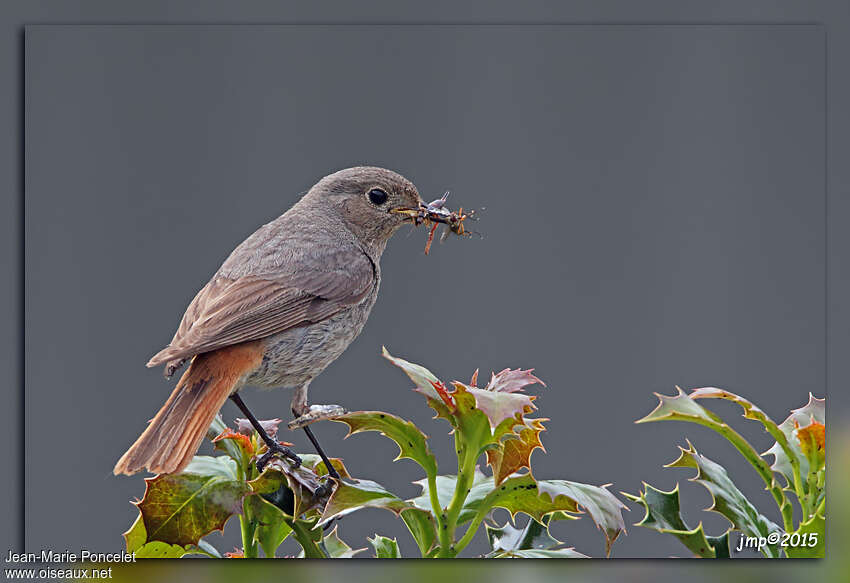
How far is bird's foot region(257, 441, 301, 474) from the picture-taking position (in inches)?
92.2

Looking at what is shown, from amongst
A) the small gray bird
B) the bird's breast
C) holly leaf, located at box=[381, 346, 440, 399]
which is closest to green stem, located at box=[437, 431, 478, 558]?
holly leaf, located at box=[381, 346, 440, 399]

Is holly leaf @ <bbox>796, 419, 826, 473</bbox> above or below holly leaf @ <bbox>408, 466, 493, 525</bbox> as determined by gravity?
above

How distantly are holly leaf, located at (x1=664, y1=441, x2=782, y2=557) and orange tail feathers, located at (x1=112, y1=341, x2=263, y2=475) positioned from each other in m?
1.04

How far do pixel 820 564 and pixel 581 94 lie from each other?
1.39m

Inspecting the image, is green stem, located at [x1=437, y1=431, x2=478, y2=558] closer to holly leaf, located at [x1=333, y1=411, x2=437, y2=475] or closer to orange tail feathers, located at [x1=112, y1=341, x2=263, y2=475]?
holly leaf, located at [x1=333, y1=411, x2=437, y2=475]

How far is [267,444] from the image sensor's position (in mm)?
2461

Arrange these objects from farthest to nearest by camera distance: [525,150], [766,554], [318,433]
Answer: [525,150] < [318,433] < [766,554]

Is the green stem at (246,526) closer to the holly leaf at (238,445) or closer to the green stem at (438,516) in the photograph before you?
the holly leaf at (238,445)

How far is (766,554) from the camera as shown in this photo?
2412mm

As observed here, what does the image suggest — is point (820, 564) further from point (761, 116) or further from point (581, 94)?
point (581, 94)

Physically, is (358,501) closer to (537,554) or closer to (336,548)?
(336,548)

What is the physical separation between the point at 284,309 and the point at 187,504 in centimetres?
61

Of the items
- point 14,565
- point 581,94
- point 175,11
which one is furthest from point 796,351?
point 14,565

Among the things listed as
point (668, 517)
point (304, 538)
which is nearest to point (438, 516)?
point (304, 538)
